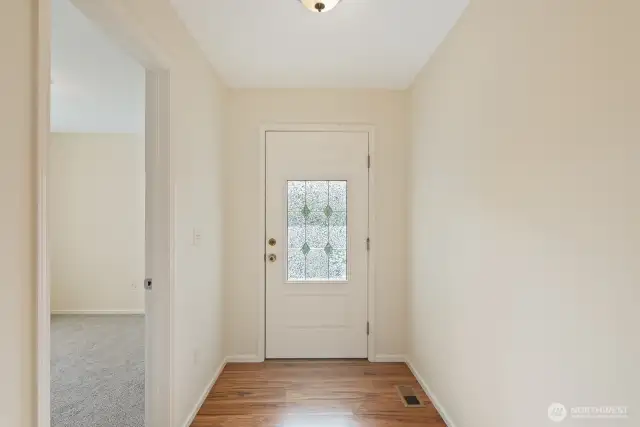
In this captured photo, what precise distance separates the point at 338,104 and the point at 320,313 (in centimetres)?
188

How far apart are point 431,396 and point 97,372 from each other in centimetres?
266

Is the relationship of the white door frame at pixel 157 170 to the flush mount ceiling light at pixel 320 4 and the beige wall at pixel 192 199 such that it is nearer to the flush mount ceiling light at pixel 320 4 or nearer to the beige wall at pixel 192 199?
the beige wall at pixel 192 199

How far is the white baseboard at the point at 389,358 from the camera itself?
124 inches

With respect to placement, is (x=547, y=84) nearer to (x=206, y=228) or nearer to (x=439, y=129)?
(x=439, y=129)

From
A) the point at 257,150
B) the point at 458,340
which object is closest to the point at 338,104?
the point at 257,150

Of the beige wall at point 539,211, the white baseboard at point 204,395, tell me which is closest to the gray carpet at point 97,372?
the white baseboard at point 204,395

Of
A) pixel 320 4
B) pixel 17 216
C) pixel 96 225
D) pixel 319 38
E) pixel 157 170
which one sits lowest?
pixel 96 225

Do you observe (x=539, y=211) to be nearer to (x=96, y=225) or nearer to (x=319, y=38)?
(x=319, y=38)

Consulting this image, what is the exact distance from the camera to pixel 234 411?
93.0 inches

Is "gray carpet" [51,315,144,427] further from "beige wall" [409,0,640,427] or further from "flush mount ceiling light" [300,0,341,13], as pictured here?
"flush mount ceiling light" [300,0,341,13]

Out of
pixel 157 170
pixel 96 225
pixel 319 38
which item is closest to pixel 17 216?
pixel 157 170

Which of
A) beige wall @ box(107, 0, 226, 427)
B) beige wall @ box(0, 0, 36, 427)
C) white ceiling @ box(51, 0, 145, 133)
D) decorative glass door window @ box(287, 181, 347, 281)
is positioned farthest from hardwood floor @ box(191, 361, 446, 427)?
white ceiling @ box(51, 0, 145, 133)

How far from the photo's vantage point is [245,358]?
3143 millimetres

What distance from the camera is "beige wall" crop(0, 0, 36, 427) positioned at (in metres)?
0.90
